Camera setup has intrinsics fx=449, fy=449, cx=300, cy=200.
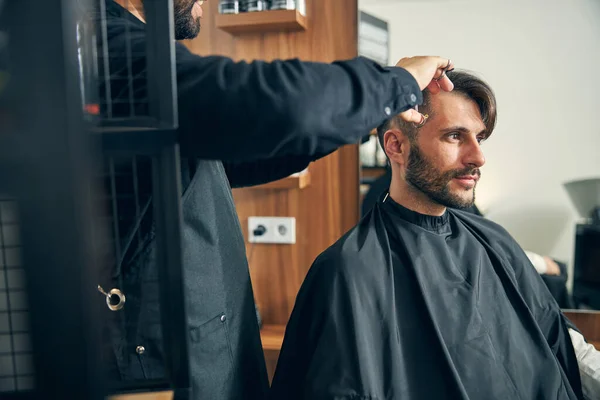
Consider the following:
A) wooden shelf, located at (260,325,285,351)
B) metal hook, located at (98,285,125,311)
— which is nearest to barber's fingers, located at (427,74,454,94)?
metal hook, located at (98,285,125,311)

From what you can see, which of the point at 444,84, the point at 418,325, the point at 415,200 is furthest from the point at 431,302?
the point at 444,84

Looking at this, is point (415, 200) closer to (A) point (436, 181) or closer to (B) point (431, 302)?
(A) point (436, 181)

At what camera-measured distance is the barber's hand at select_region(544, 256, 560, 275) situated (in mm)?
1842

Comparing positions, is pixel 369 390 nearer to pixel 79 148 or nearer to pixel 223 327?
pixel 223 327

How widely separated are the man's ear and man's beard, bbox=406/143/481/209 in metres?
0.06

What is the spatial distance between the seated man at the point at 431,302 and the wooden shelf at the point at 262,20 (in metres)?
0.70

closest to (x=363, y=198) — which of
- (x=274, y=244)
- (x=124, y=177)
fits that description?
(x=274, y=244)

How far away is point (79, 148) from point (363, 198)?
171 centimetres

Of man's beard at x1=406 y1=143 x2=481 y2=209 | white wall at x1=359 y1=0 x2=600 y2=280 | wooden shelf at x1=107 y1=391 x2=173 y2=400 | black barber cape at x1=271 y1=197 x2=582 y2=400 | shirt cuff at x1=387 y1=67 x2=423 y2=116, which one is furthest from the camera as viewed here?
white wall at x1=359 y1=0 x2=600 y2=280

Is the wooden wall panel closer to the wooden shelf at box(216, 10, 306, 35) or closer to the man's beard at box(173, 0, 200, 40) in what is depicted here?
the wooden shelf at box(216, 10, 306, 35)

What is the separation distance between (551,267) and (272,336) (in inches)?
48.2

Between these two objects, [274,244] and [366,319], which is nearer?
[366,319]

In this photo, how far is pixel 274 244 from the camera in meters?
2.13

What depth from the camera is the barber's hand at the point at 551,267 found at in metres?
1.84
